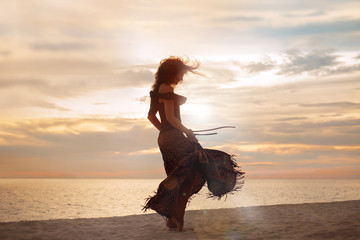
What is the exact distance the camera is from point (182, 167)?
773 cm

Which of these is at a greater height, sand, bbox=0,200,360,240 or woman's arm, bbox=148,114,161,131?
woman's arm, bbox=148,114,161,131

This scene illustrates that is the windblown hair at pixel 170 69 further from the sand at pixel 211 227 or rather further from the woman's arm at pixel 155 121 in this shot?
the sand at pixel 211 227

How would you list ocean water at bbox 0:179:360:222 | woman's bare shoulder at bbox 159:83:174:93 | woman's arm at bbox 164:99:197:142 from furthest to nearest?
ocean water at bbox 0:179:360:222 < woman's bare shoulder at bbox 159:83:174:93 < woman's arm at bbox 164:99:197:142

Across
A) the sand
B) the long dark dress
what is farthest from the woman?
the sand

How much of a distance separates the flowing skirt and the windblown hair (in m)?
0.92

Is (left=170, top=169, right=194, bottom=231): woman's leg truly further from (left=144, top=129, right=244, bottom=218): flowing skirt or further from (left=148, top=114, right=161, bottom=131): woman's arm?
(left=148, top=114, right=161, bottom=131): woman's arm

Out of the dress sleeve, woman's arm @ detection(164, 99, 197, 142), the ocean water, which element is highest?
the dress sleeve

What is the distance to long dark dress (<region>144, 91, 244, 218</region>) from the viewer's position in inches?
304

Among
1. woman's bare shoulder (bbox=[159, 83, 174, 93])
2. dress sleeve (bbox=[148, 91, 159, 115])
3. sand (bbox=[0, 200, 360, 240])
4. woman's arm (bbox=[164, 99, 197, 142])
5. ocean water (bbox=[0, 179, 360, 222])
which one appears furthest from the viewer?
ocean water (bbox=[0, 179, 360, 222])

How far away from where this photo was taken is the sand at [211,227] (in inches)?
293

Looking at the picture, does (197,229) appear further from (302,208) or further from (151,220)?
(302,208)

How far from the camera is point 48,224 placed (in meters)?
8.70

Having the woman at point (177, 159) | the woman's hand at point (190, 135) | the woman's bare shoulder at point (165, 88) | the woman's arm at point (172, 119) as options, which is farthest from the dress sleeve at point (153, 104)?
the woman's hand at point (190, 135)

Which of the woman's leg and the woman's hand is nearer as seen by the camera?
the woman's hand
